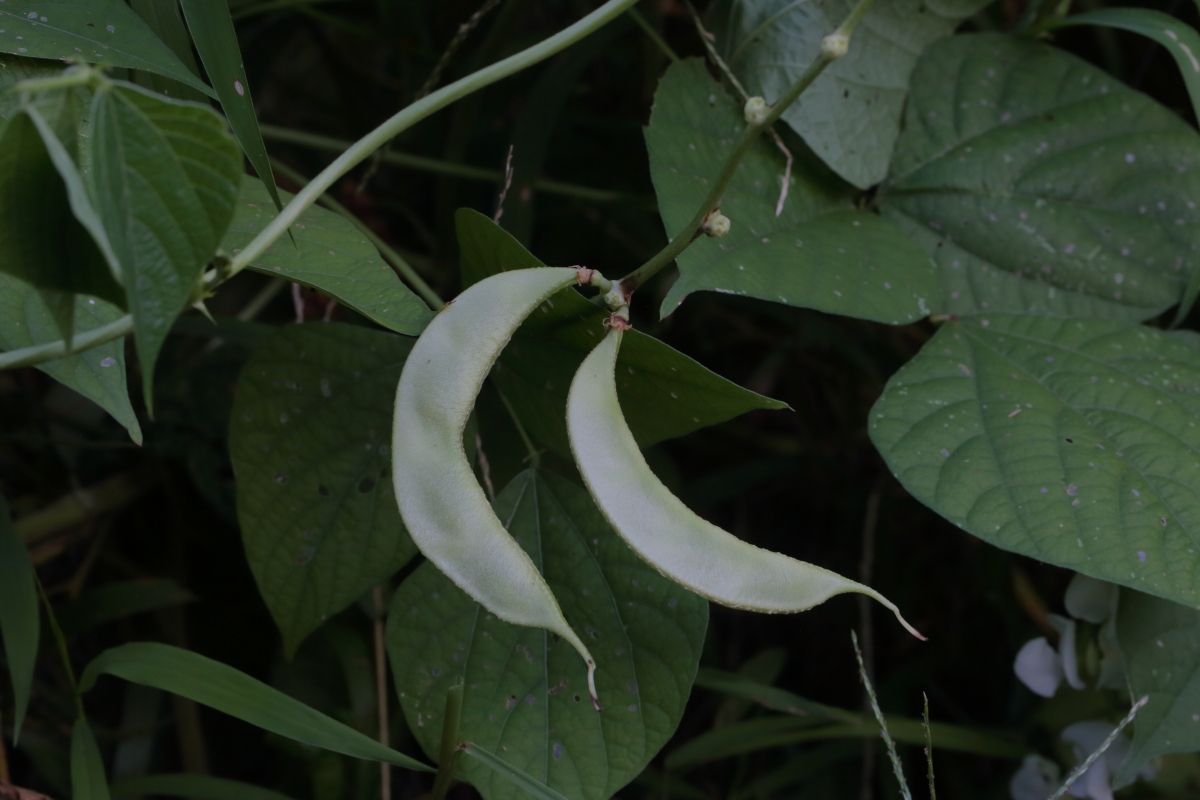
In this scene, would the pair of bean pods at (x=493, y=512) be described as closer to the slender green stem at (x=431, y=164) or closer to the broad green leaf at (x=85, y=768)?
the broad green leaf at (x=85, y=768)

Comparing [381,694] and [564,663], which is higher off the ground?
[564,663]

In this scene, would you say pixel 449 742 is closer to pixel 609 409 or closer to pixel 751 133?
pixel 609 409

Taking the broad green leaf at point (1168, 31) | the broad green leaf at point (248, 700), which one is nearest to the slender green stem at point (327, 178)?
the broad green leaf at point (248, 700)

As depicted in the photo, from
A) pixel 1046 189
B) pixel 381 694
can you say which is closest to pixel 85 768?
pixel 381 694

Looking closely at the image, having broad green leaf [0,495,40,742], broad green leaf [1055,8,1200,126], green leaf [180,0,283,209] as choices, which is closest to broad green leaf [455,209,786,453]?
green leaf [180,0,283,209]

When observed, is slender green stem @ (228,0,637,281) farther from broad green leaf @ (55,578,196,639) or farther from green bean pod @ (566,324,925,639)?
broad green leaf @ (55,578,196,639)

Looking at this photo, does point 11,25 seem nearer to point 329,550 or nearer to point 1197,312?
point 329,550
